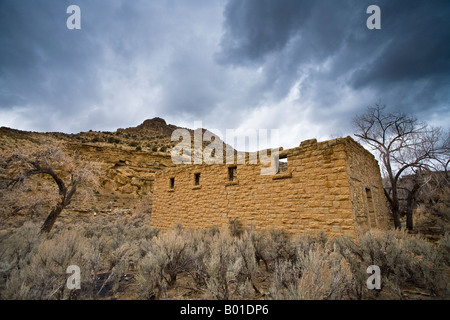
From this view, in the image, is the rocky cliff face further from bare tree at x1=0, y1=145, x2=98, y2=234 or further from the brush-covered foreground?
the brush-covered foreground

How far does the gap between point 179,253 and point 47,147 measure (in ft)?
21.5

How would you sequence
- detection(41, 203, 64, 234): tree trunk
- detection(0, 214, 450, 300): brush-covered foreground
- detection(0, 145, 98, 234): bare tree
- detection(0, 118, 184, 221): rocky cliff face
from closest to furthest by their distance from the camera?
1. detection(0, 214, 450, 300): brush-covered foreground
2. detection(0, 145, 98, 234): bare tree
3. detection(41, 203, 64, 234): tree trunk
4. detection(0, 118, 184, 221): rocky cliff face

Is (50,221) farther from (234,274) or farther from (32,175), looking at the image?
(234,274)

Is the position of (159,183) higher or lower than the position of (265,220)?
higher

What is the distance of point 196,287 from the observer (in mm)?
3246

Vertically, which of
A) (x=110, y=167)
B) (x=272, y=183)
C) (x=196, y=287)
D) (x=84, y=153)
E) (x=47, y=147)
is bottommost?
(x=196, y=287)

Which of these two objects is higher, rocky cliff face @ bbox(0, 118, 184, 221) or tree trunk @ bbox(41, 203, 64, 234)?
rocky cliff face @ bbox(0, 118, 184, 221)

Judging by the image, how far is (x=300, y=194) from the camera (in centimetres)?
621

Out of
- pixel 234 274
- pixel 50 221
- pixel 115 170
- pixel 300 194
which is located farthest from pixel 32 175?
pixel 115 170

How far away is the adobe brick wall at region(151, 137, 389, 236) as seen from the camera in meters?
5.56

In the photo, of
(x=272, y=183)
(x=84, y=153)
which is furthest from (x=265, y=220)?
(x=84, y=153)

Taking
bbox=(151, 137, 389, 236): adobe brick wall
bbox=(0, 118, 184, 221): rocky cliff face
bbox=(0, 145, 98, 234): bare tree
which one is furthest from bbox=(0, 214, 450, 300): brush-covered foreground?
bbox=(0, 118, 184, 221): rocky cliff face
